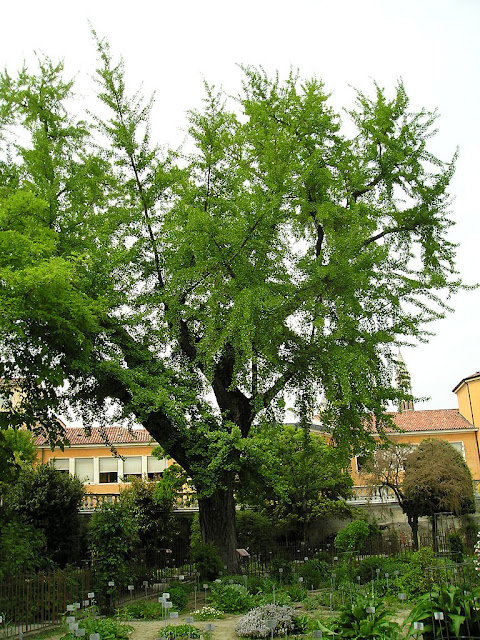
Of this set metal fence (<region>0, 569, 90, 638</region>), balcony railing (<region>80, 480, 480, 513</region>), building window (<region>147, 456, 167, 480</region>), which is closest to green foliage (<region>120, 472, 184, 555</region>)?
balcony railing (<region>80, 480, 480, 513</region>)

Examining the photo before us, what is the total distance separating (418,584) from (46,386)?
30.8 ft

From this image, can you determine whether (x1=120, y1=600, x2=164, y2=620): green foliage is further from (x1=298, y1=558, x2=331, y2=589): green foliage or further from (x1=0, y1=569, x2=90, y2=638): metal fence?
(x1=298, y1=558, x2=331, y2=589): green foliage

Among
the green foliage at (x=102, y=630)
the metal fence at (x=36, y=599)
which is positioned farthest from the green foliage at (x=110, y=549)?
the green foliage at (x=102, y=630)

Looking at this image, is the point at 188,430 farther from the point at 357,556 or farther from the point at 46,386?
the point at 357,556

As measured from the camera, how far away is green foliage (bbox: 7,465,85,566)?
22.6m

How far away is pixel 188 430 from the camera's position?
17.0 m

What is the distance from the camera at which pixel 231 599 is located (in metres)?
13.0

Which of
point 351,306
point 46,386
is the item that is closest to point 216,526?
point 46,386

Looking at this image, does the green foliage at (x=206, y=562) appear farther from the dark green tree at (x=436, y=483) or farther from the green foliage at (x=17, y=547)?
the dark green tree at (x=436, y=483)

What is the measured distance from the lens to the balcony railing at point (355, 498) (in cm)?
2917

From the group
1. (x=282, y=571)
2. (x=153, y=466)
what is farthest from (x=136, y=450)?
(x=282, y=571)

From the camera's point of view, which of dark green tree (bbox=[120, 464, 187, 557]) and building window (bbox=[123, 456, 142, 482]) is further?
building window (bbox=[123, 456, 142, 482])

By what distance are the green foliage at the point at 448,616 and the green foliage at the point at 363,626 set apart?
335 mm

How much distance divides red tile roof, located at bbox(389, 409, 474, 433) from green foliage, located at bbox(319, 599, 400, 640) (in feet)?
109
